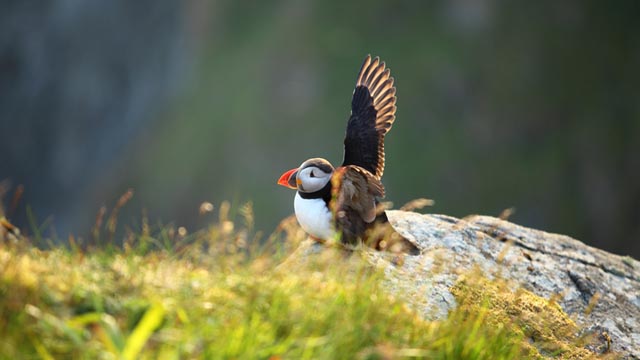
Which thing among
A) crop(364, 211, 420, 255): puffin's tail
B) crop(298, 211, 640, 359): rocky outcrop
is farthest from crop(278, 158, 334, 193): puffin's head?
crop(298, 211, 640, 359): rocky outcrop

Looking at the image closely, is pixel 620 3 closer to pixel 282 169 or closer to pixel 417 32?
pixel 417 32

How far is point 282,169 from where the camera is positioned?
37.4 meters

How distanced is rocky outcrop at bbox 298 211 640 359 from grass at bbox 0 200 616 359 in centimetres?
66

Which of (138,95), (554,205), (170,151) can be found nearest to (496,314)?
(554,205)

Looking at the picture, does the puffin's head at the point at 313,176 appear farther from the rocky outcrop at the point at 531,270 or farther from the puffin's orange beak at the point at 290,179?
the rocky outcrop at the point at 531,270

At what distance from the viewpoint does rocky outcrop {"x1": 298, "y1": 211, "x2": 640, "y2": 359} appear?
217 inches

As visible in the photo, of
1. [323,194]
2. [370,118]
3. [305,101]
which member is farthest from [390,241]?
[305,101]

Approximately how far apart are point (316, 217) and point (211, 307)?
1604 mm

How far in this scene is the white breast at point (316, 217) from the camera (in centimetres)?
545

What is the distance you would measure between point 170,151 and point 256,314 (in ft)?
121

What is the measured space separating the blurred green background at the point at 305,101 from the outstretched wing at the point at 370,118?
29018mm

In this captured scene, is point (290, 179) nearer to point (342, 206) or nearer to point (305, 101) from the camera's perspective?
point (342, 206)

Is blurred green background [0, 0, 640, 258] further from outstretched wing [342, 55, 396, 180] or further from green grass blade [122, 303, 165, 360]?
green grass blade [122, 303, 165, 360]

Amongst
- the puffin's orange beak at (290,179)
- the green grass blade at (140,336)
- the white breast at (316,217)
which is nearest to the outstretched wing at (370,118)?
the puffin's orange beak at (290,179)
